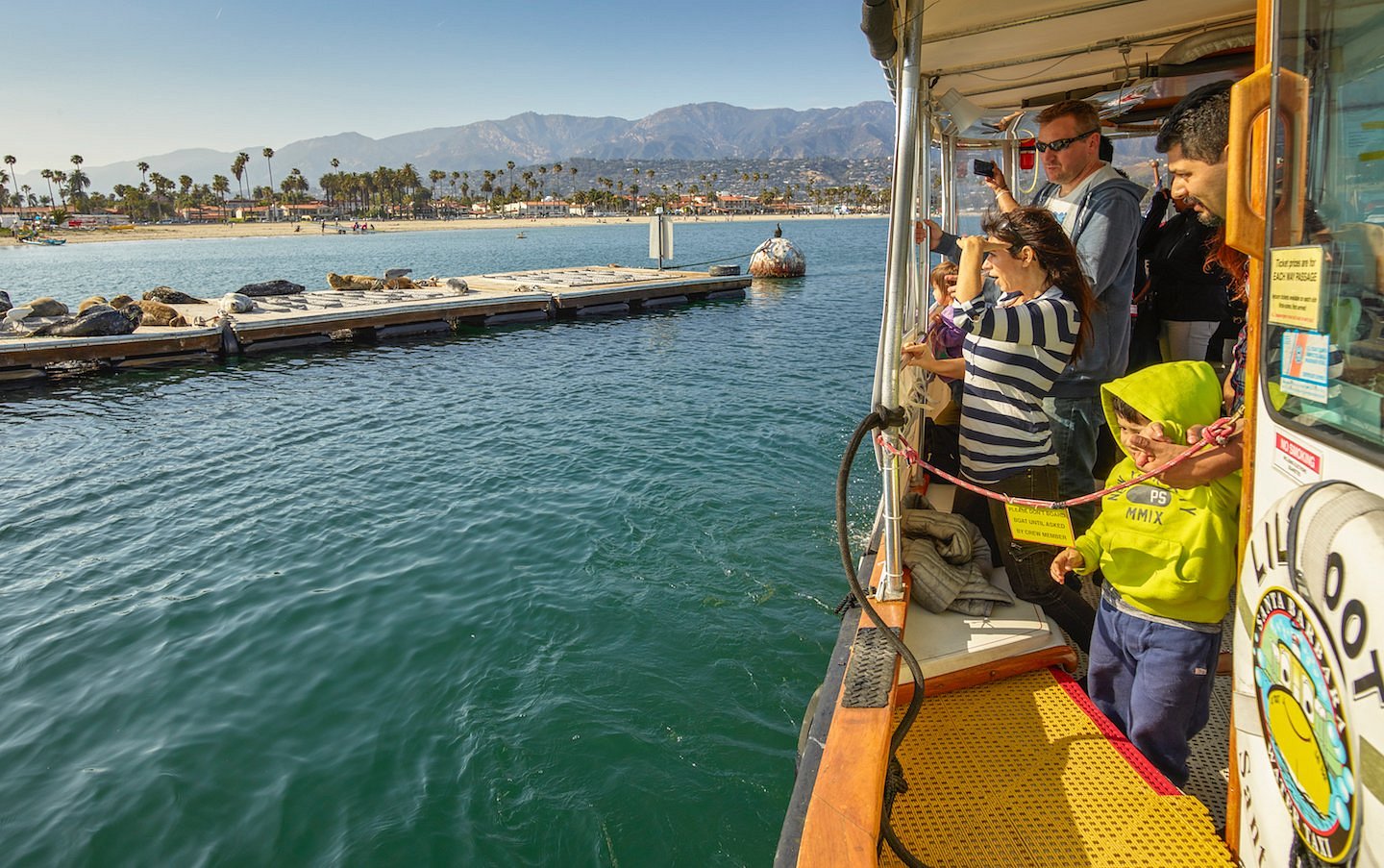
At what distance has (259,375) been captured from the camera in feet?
61.6

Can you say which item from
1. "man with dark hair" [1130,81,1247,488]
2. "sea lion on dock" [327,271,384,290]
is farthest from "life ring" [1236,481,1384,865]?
"sea lion on dock" [327,271,384,290]

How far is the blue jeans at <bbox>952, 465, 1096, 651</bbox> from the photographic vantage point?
3969 mm

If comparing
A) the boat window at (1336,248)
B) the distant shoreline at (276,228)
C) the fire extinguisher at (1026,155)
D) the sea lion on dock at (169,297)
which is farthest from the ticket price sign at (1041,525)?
the distant shoreline at (276,228)

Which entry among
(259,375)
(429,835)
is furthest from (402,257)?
(429,835)

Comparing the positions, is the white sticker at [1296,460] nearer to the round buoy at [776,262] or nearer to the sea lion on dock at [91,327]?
the sea lion on dock at [91,327]

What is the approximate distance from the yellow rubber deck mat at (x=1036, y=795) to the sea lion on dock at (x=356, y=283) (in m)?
31.0

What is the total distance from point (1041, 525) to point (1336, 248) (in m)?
1.98

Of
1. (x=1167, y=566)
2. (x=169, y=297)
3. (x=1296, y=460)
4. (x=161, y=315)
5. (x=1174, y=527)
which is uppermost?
(x=169, y=297)

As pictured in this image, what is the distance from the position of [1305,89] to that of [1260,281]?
0.49 m

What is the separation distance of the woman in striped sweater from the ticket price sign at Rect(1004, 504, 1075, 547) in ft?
1.25

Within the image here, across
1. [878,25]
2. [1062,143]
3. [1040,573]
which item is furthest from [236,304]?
[1040,573]

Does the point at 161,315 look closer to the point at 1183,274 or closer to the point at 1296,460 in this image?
the point at 1183,274

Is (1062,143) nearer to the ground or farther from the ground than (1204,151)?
farther from the ground

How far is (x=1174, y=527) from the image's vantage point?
2.73 m
